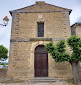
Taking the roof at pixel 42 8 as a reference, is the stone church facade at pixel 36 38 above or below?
below

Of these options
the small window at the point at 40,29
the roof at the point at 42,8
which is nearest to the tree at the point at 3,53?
the roof at the point at 42,8

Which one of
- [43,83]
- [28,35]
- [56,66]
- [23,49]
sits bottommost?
[43,83]

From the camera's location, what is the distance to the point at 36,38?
31.3ft

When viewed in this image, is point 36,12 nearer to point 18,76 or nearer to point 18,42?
point 18,42

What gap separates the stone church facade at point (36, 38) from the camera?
8.88 meters

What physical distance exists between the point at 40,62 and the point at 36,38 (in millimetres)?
2248

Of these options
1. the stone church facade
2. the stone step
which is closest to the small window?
the stone church facade

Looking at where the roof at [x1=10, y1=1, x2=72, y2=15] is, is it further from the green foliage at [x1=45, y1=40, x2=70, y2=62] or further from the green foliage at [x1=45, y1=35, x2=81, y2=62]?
the green foliage at [x1=45, y1=40, x2=70, y2=62]

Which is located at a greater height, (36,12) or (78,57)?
(36,12)

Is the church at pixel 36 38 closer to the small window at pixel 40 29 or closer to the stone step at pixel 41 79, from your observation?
the small window at pixel 40 29

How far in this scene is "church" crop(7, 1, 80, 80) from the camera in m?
8.87

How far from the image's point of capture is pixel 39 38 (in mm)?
9570

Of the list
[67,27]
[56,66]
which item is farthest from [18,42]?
[67,27]

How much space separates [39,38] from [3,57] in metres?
5.74
